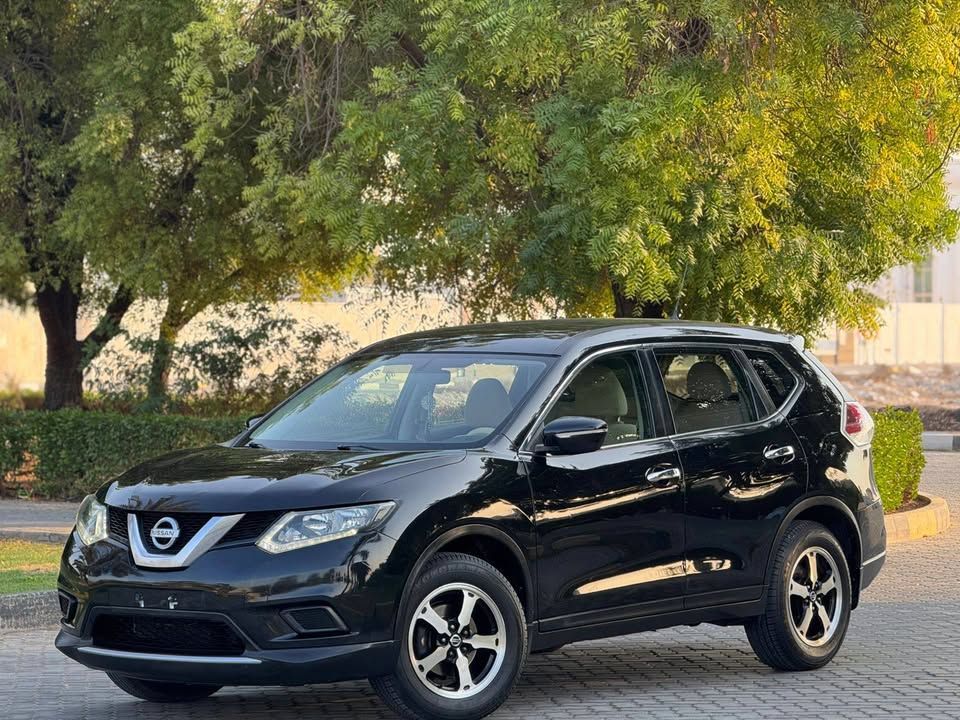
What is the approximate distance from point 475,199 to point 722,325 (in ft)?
25.8

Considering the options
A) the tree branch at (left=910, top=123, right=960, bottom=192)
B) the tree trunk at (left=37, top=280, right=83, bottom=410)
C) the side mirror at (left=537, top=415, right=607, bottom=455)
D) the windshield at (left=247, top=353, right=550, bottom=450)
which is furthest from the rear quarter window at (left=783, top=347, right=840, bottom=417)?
the tree trunk at (left=37, top=280, right=83, bottom=410)

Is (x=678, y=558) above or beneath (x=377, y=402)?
beneath

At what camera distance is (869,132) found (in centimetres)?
1617

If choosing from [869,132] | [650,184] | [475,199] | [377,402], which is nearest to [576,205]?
[650,184]

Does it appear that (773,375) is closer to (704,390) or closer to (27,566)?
(704,390)

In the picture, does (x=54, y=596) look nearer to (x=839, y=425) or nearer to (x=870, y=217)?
(x=839, y=425)

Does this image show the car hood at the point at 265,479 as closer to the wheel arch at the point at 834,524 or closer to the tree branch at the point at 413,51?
the wheel arch at the point at 834,524

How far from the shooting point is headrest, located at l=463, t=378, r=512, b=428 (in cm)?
777

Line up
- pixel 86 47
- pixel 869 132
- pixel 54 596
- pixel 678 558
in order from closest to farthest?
1. pixel 678 558
2. pixel 54 596
3. pixel 869 132
4. pixel 86 47

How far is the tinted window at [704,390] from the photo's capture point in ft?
27.8

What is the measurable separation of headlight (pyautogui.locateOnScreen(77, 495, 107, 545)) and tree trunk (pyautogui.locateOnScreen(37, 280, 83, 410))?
18.1 m

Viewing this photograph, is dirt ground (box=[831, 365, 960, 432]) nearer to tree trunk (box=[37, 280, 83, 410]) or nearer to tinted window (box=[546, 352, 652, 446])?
tree trunk (box=[37, 280, 83, 410])

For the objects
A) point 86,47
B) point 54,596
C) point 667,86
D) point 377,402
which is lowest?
point 54,596

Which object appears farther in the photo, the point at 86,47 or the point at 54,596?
the point at 86,47
